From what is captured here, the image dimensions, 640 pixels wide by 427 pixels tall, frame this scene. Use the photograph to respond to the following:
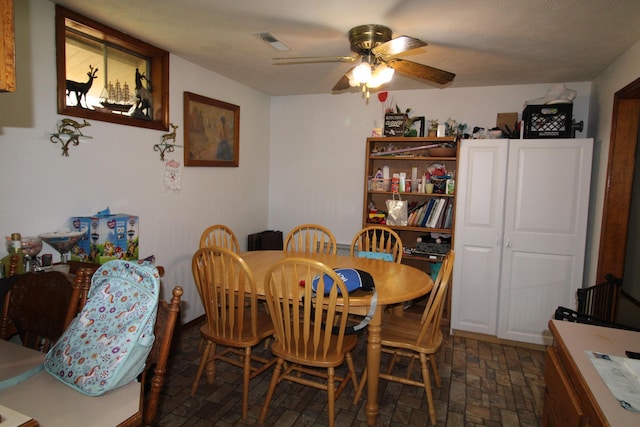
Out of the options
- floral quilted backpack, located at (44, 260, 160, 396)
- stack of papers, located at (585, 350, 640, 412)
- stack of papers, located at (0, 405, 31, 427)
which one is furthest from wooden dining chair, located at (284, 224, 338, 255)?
stack of papers, located at (0, 405, 31, 427)

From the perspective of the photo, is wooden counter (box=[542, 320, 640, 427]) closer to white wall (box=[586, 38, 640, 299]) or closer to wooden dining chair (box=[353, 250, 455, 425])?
wooden dining chair (box=[353, 250, 455, 425])

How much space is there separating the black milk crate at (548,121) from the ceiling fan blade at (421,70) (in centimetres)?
126

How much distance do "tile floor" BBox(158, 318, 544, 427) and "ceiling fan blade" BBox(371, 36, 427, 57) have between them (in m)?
2.08

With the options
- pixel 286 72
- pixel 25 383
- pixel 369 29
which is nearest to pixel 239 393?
pixel 25 383

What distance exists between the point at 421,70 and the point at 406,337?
5.34 ft

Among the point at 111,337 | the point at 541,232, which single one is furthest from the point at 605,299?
the point at 111,337

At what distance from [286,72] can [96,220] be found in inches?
78.4

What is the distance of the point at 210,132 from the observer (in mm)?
3480

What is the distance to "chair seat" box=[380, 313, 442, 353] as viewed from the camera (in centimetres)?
217

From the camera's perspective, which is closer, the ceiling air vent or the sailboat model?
the ceiling air vent

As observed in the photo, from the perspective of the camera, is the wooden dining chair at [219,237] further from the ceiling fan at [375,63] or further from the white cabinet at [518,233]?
the white cabinet at [518,233]

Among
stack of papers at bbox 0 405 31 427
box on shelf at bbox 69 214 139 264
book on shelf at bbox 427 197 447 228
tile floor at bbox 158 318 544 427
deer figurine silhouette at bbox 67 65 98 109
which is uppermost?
deer figurine silhouette at bbox 67 65 98 109

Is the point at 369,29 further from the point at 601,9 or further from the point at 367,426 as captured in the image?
the point at 367,426

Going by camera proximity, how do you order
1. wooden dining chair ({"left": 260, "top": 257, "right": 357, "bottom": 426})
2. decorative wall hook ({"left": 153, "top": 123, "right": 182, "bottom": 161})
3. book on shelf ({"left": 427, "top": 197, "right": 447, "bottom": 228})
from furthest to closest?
1. book on shelf ({"left": 427, "top": 197, "right": 447, "bottom": 228})
2. decorative wall hook ({"left": 153, "top": 123, "right": 182, "bottom": 161})
3. wooden dining chair ({"left": 260, "top": 257, "right": 357, "bottom": 426})
